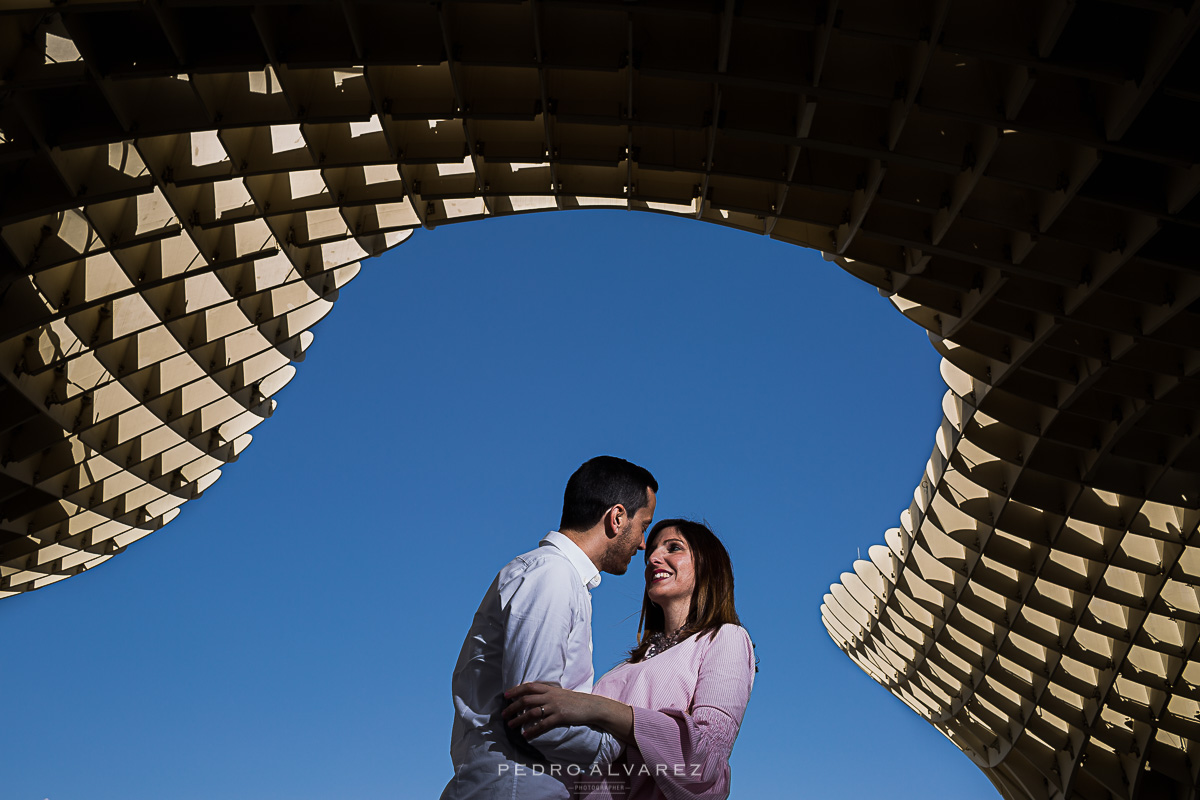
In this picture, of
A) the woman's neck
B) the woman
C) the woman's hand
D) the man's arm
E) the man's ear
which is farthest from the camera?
the woman's neck

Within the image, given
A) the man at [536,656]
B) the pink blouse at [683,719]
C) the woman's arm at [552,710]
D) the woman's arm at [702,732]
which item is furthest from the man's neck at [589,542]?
the woman's arm at [552,710]

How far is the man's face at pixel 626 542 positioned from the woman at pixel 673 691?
2.29 feet

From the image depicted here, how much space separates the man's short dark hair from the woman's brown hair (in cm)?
86

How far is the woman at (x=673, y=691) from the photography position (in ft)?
17.3

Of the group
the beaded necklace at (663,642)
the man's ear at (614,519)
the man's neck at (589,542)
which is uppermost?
the man's ear at (614,519)

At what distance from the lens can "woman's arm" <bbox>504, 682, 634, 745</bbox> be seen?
4.99 m

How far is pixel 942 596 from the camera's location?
37.6 meters

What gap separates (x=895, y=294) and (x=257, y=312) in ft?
57.4

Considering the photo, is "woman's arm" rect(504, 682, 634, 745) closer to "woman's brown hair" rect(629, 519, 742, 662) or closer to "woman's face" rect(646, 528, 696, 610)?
"woman's brown hair" rect(629, 519, 742, 662)

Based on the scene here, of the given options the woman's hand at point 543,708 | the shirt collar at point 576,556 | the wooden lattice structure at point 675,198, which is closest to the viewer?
the woman's hand at point 543,708

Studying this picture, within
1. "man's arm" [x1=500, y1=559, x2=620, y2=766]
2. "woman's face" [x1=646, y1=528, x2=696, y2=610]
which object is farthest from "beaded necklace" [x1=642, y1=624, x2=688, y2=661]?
"man's arm" [x1=500, y1=559, x2=620, y2=766]

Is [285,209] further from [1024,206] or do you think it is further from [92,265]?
[1024,206]

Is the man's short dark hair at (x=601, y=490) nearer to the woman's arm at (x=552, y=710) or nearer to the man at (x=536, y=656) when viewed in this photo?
the man at (x=536, y=656)

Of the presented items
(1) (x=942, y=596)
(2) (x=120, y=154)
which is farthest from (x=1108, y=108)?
(1) (x=942, y=596)
